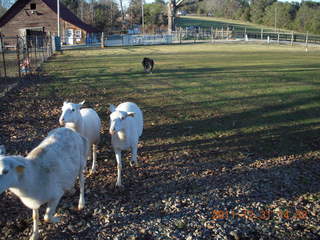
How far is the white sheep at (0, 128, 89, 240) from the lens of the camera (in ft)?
11.0

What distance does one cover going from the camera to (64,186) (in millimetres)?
4086

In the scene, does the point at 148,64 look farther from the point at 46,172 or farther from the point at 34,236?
the point at 34,236

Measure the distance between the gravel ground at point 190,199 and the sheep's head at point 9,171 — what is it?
41.6 inches

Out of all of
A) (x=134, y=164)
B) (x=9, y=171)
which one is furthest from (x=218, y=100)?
(x=9, y=171)

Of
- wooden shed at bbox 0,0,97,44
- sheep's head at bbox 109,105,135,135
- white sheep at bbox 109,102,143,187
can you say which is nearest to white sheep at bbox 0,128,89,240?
sheep's head at bbox 109,105,135,135

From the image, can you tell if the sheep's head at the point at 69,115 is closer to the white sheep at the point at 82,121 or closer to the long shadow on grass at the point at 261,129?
the white sheep at the point at 82,121

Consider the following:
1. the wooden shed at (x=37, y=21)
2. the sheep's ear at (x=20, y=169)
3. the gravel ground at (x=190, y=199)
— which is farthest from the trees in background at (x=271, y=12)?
the sheep's ear at (x=20, y=169)

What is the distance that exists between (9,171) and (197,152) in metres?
4.14

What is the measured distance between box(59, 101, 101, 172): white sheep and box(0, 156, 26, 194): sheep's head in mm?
2055

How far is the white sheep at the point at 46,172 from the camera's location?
3.36 meters

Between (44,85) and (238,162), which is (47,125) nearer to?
(238,162)

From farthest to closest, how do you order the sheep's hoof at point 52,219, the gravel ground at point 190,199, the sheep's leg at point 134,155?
the sheep's leg at point 134,155 → the gravel ground at point 190,199 → the sheep's hoof at point 52,219

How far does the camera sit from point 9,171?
327 cm

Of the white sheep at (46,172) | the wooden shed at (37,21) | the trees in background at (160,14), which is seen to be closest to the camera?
the white sheep at (46,172)
